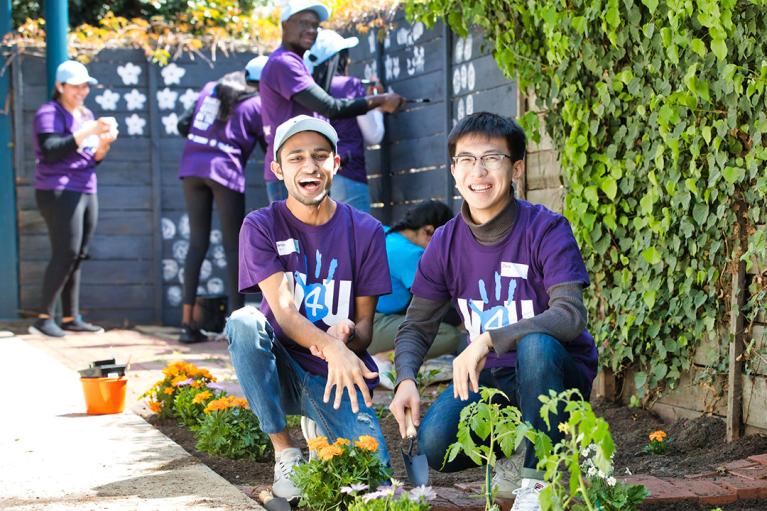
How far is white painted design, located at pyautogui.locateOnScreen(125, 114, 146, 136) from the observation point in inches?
353

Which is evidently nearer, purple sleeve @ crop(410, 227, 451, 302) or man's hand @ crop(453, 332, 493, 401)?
man's hand @ crop(453, 332, 493, 401)

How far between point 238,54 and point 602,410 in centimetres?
546

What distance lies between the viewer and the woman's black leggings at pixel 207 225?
25.2 feet

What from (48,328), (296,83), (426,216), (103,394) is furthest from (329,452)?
(48,328)

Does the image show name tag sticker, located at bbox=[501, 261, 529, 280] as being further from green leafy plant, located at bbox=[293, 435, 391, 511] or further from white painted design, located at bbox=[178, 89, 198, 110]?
white painted design, located at bbox=[178, 89, 198, 110]

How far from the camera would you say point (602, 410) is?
476 cm

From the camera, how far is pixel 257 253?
3467mm

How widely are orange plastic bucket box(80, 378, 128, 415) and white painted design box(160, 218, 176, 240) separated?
4.22 meters

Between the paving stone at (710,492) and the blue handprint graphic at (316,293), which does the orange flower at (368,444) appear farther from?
the paving stone at (710,492)

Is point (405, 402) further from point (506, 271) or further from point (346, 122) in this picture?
point (346, 122)

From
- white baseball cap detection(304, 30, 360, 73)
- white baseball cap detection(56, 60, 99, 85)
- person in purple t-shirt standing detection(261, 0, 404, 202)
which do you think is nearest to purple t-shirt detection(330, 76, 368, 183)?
white baseball cap detection(304, 30, 360, 73)

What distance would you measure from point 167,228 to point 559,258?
6373mm

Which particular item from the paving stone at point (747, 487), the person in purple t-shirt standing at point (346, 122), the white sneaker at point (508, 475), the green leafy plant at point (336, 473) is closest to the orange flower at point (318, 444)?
the green leafy plant at point (336, 473)

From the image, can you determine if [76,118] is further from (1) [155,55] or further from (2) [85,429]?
(2) [85,429]
